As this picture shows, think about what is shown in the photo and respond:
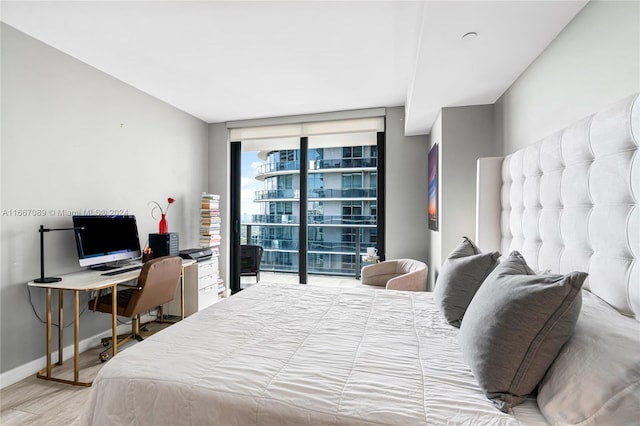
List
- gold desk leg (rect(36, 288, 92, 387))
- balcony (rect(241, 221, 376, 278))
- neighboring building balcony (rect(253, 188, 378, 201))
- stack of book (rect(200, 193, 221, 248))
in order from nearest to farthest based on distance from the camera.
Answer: gold desk leg (rect(36, 288, 92, 387))
stack of book (rect(200, 193, 221, 248))
neighboring building balcony (rect(253, 188, 378, 201))
balcony (rect(241, 221, 376, 278))

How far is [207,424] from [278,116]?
389 cm

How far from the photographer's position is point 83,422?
1112mm

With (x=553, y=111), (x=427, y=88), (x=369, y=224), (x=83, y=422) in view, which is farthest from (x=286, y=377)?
(x=369, y=224)

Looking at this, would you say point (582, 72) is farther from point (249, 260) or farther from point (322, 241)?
point (249, 260)

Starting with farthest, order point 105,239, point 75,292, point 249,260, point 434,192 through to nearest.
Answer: point 249,260
point 434,192
point 105,239
point 75,292

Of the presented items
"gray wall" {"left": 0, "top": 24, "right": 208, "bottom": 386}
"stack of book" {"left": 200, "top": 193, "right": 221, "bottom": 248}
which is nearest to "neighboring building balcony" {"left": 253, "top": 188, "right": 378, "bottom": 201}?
"stack of book" {"left": 200, "top": 193, "right": 221, "bottom": 248}

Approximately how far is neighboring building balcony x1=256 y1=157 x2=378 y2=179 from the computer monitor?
7.09 feet

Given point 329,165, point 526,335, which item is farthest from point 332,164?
point 526,335

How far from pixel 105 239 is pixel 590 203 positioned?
3.58 metres

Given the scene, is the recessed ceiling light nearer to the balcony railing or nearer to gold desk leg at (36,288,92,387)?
the balcony railing

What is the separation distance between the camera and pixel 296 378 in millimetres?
1040

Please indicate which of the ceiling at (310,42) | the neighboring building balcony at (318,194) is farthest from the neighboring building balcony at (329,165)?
the ceiling at (310,42)

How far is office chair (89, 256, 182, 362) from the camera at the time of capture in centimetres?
246

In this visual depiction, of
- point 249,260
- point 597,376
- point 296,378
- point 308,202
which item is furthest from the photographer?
point 249,260
